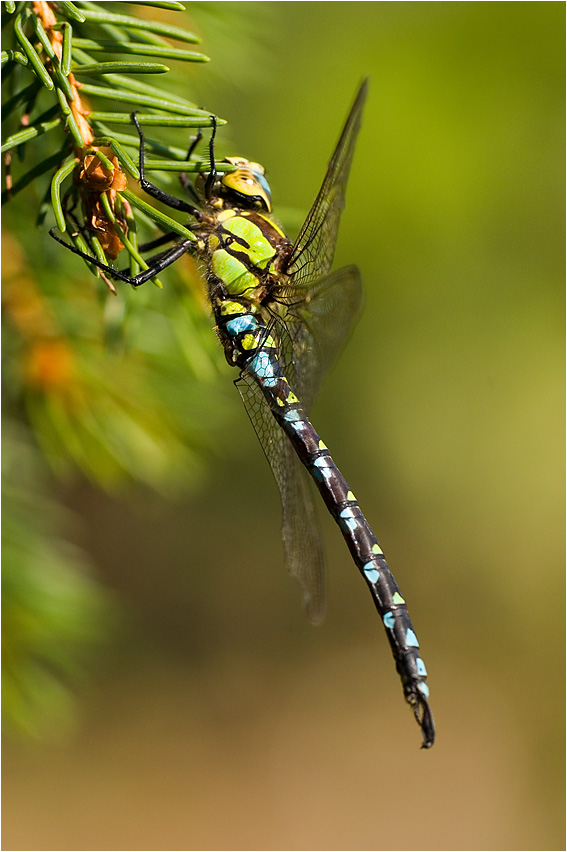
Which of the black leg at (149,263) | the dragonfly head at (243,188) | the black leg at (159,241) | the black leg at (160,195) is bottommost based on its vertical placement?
the black leg at (149,263)

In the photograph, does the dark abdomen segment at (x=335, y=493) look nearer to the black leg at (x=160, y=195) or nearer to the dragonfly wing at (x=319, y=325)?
the dragonfly wing at (x=319, y=325)

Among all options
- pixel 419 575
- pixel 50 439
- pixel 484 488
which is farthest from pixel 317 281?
pixel 419 575

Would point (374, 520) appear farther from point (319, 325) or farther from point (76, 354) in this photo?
point (76, 354)

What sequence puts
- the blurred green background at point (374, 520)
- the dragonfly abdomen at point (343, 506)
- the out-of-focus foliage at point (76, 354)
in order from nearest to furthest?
the out-of-focus foliage at point (76, 354) → the dragonfly abdomen at point (343, 506) → the blurred green background at point (374, 520)

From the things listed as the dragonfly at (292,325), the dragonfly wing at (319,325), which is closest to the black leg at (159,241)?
the dragonfly at (292,325)

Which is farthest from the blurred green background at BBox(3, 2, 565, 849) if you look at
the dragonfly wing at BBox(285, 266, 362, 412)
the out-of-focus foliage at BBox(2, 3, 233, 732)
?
the dragonfly wing at BBox(285, 266, 362, 412)

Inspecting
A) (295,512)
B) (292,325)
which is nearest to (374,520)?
(295,512)

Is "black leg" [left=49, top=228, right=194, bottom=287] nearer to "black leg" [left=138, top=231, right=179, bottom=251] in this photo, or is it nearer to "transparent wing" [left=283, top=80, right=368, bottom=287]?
"black leg" [left=138, top=231, right=179, bottom=251]

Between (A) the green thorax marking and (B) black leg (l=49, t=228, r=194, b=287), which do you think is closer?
(B) black leg (l=49, t=228, r=194, b=287)
